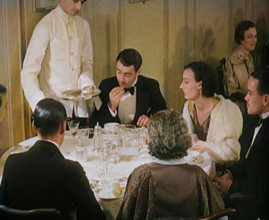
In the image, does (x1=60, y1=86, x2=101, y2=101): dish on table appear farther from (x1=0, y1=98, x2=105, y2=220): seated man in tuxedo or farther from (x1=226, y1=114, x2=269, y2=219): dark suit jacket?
(x1=226, y1=114, x2=269, y2=219): dark suit jacket

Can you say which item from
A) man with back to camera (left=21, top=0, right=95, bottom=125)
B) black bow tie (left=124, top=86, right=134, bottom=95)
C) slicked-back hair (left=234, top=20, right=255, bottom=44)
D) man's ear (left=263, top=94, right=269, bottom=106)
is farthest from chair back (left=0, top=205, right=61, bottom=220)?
slicked-back hair (left=234, top=20, right=255, bottom=44)

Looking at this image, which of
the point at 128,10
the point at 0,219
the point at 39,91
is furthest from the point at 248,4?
the point at 0,219

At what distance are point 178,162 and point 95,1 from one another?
1.17 metres

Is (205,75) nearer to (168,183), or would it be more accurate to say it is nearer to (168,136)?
(168,136)

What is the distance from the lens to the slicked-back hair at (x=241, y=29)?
236 centimetres

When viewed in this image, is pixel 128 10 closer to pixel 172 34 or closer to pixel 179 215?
pixel 172 34

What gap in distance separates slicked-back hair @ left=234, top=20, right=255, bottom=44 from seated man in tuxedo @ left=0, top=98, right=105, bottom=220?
1.15m

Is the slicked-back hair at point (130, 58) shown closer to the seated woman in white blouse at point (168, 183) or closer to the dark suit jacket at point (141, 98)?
the dark suit jacket at point (141, 98)

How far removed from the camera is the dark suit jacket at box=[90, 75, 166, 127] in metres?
2.54

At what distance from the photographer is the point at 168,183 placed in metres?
1.97

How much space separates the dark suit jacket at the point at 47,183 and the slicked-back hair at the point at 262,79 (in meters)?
1.12

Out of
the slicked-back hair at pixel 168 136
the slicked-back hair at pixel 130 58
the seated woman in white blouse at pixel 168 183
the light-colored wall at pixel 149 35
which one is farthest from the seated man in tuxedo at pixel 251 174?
the slicked-back hair at pixel 130 58

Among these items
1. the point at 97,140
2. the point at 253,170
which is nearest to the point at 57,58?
the point at 97,140

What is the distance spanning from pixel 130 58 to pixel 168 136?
71 cm
